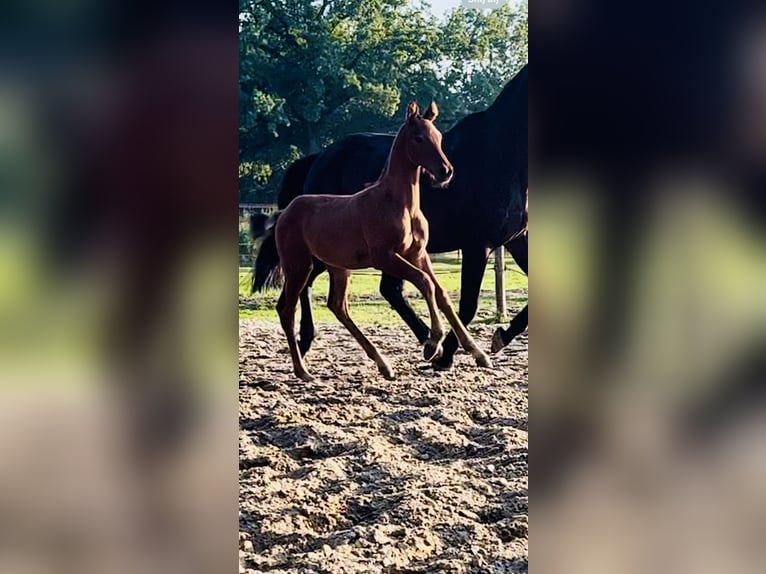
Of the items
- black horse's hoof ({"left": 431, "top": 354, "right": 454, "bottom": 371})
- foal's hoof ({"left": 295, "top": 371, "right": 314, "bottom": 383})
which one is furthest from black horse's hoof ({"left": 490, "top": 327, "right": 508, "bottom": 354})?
foal's hoof ({"left": 295, "top": 371, "right": 314, "bottom": 383})

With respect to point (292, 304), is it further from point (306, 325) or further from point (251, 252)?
point (251, 252)

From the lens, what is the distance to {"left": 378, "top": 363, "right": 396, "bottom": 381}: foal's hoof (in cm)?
224

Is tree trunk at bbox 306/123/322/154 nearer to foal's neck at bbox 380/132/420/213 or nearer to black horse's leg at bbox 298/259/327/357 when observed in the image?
foal's neck at bbox 380/132/420/213

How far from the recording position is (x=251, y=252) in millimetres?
2189

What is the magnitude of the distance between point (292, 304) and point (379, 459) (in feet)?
1.65

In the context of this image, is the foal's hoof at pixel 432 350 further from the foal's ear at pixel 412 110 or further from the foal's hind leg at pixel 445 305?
the foal's ear at pixel 412 110

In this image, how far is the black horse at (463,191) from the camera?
217 cm

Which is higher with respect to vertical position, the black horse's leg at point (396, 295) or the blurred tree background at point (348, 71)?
the blurred tree background at point (348, 71)

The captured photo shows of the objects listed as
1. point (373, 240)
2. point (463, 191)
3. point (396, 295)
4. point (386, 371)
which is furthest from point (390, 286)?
point (463, 191)

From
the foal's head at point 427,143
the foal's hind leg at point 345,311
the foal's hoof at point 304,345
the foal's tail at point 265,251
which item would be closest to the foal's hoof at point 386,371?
the foal's hind leg at point 345,311

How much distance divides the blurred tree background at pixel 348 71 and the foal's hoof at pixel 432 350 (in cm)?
61

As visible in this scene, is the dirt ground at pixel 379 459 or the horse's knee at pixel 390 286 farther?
the horse's knee at pixel 390 286
